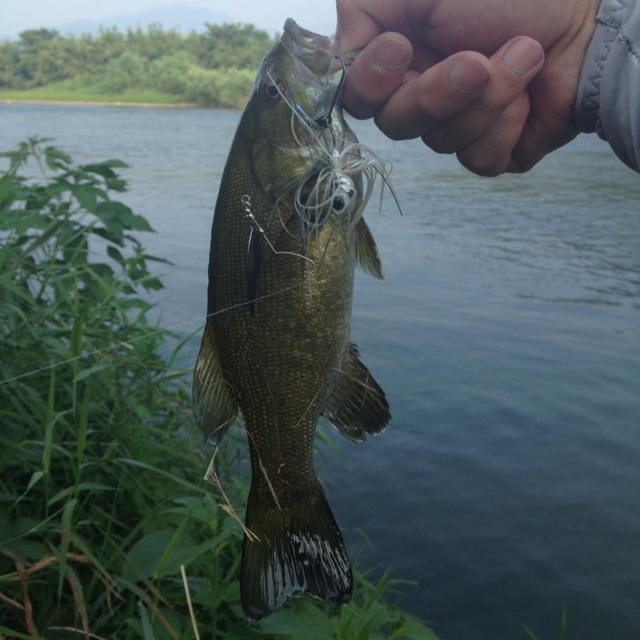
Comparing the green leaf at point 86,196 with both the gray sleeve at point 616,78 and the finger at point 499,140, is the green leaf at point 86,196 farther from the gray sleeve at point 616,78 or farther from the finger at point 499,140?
the gray sleeve at point 616,78

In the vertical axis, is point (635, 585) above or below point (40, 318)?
below

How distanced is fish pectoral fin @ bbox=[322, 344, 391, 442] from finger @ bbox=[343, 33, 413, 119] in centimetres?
73

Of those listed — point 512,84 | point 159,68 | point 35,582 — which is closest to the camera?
point 512,84

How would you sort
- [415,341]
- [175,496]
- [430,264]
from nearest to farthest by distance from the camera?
[175,496] → [415,341] → [430,264]

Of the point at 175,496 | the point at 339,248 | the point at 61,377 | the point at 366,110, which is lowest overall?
the point at 175,496

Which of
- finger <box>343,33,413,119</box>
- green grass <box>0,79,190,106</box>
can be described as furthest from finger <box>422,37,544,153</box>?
green grass <box>0,79,190,106</box>

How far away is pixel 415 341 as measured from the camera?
23.1 ft

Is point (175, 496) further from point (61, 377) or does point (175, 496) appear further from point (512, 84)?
point (512, 84)

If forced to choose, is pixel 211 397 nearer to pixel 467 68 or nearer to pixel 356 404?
pixel 356 404

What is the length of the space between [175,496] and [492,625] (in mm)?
1949

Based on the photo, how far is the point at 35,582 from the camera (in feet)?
8.24

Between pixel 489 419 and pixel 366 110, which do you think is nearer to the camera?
pixel 366 110

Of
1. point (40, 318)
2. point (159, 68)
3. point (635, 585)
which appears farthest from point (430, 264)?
point (159, 68)

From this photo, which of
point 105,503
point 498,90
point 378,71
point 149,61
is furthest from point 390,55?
point 149,61
